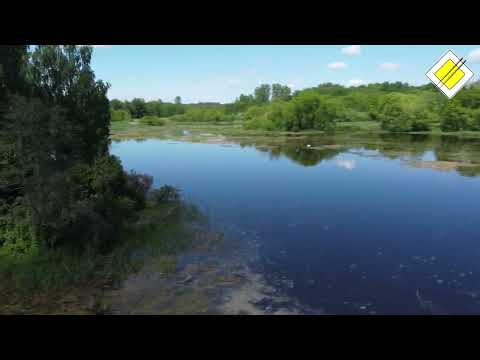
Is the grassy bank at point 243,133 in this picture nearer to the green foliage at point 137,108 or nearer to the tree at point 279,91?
the green foliage at point 137,108

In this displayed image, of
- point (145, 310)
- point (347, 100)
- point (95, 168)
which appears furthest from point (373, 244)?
point (347, 100)

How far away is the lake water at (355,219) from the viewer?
9656 millimetres

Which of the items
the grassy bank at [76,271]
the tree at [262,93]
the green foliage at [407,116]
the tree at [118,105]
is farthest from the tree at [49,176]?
the tree at [262,93]

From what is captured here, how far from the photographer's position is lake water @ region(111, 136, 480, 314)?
31.7 feet

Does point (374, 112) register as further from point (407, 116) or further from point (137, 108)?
point (137, 108)

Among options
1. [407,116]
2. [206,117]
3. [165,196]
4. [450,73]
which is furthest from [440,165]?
[206,117]

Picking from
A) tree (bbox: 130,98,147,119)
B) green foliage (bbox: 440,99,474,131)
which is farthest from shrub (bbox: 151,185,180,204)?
tree (bbox: 130,98,147,119)

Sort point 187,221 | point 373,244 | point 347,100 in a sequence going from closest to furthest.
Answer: point 373,244 < point 187,221 < point 347,100

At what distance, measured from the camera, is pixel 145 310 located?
845 cm

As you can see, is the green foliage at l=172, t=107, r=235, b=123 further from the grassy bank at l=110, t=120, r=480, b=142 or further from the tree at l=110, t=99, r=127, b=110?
the grassy bank at l=110, t=120, r=480, b=142
